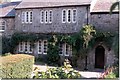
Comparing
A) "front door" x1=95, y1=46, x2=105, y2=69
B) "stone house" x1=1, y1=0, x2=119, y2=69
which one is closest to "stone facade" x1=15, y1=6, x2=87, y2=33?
"stone house" x1=1, y1=0, x2=119, y2=69

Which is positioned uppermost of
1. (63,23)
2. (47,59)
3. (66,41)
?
(63,23)

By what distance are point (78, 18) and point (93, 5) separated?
2.68 ft

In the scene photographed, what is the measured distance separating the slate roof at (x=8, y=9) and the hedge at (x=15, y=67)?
5758mm

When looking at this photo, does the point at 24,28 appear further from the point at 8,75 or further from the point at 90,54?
the point at 8,75

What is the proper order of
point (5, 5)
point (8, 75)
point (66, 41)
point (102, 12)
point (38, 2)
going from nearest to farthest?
point (8, 75), point (102, 12), point (66, 41), point (38, 2), point (5, 5)

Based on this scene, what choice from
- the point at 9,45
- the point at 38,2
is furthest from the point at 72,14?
A: the point at 9,45

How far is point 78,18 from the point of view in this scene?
10422mm

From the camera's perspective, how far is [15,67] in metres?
5.60

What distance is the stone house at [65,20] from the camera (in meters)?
10.0

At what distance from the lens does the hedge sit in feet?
16.7

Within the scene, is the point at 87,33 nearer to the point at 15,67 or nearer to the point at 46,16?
the point at 46,16

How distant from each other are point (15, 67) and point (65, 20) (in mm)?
5399

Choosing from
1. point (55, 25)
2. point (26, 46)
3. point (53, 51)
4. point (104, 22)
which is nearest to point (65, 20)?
point (55, 25)

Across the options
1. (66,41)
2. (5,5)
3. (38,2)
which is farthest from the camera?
(5,5)
